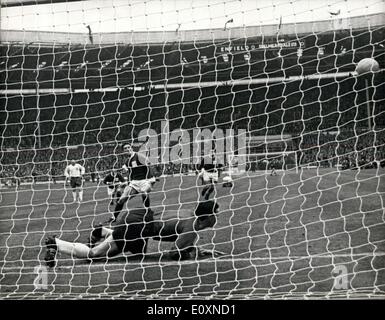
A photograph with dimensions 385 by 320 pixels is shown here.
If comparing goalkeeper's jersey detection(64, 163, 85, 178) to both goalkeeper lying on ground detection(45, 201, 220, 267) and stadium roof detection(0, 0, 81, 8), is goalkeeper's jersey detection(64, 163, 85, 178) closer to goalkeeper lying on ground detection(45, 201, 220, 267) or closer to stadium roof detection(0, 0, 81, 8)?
goalkeeper lying on ground detection(45, 201, 220, 267)

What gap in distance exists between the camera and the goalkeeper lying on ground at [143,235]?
4.52m

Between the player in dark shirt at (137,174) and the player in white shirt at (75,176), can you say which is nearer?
the player in dark shirt at (137,174)

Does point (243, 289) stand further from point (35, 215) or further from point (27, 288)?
point (35, 215)

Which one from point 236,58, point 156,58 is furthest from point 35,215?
point 236,58

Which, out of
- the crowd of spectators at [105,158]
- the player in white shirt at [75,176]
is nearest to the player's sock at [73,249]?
the player in white shirt at [75,176]

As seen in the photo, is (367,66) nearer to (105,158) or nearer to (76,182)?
(76,182)

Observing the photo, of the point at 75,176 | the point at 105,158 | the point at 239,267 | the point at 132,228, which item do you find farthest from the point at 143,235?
the point at 105,158

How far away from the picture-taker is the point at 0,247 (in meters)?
5.58

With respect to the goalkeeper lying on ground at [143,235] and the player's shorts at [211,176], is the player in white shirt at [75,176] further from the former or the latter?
the goalkeeper lying on ground at [143,235]

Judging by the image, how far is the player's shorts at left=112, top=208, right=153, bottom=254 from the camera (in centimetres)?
458

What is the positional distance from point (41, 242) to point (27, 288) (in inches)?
68.5

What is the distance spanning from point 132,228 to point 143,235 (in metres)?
0.17

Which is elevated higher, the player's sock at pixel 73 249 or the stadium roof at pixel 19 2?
the stadium roof at pixel 19 2


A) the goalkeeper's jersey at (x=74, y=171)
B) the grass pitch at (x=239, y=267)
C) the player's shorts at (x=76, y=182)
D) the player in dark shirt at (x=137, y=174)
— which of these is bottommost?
the grass pitch at (x=239, y=267)
